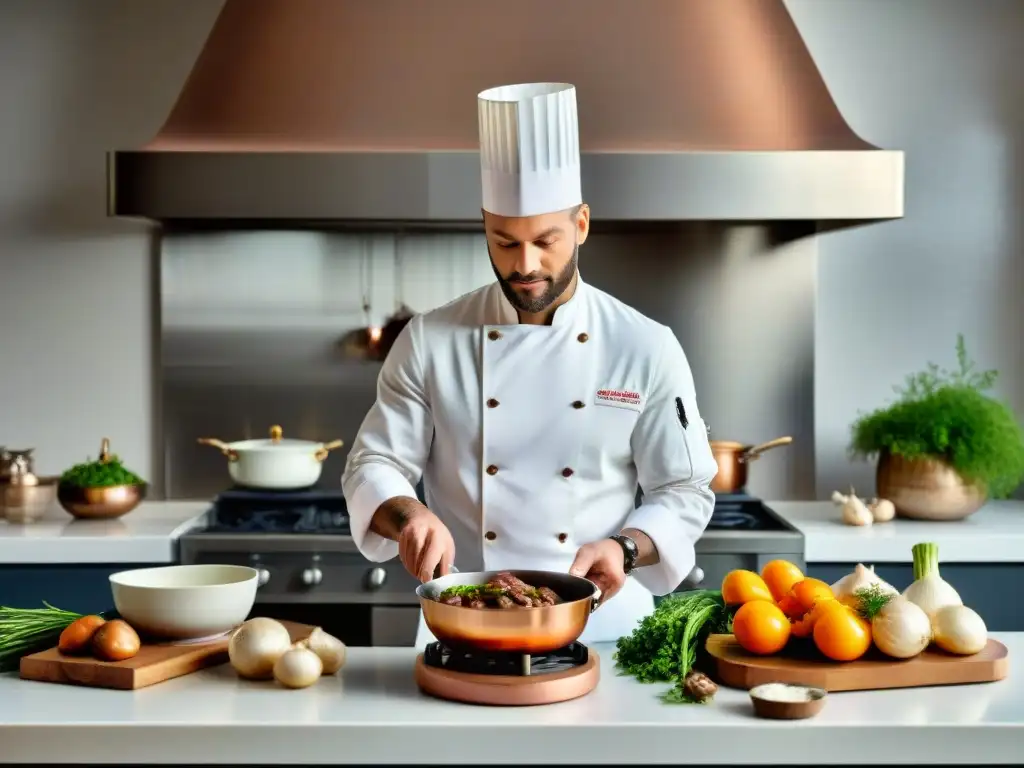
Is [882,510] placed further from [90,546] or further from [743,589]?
[90,546]

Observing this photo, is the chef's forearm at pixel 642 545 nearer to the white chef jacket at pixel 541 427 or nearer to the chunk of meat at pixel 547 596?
the white chef jacket at pixel 541 427

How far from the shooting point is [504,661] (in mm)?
1666

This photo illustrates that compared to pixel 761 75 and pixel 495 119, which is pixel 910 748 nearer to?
pixel 495 119

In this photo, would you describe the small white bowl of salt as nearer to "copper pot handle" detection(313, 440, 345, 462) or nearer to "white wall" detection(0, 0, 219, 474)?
"copper pot handle" detection(313, 440, 345, 462)

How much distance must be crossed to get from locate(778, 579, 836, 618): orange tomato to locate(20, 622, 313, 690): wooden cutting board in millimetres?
816

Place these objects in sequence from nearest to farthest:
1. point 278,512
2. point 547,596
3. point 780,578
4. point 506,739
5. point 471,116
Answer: point 506,739
point 547,596
point 780,578
point 471,116
point 278,512

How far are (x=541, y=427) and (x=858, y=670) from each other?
74 centimetres

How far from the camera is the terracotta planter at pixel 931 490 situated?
3.21m

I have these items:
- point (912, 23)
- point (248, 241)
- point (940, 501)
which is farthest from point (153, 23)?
point (940, 501)

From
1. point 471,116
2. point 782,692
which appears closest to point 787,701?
point 782,692

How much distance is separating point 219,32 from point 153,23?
Answer: 1.49 feet

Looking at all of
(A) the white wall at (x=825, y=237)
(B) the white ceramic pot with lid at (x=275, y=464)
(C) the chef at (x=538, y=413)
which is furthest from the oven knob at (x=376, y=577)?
(A) the white wall at (x=825, y=237)

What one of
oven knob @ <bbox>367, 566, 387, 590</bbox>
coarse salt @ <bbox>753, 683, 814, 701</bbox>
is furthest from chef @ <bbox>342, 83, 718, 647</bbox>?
oven knob @ <bbox>367, 566, 387, 590</bbox>

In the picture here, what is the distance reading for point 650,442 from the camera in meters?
2.17
